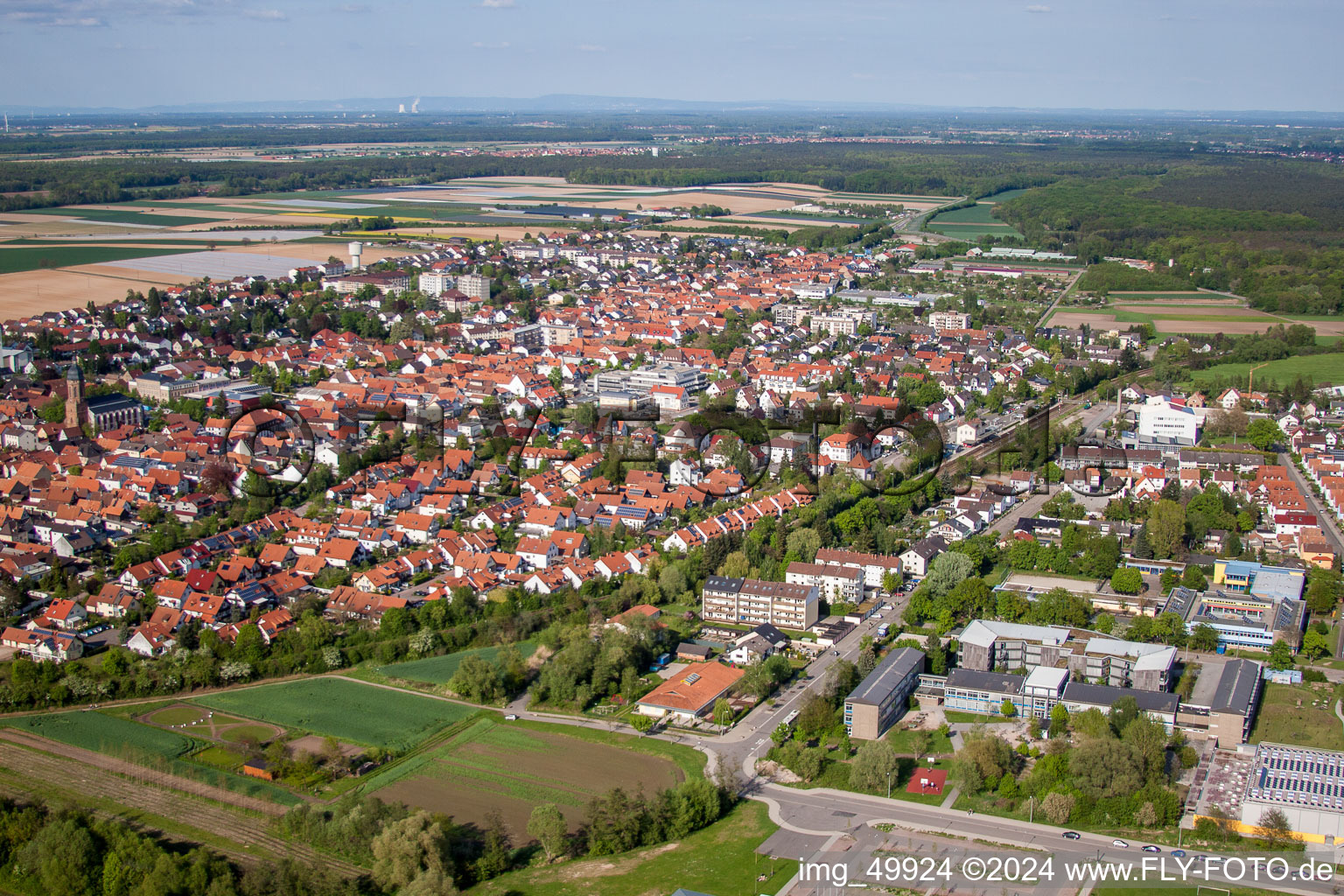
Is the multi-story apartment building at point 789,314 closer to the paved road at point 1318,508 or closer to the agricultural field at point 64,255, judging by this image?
the paved road at point 1318,508

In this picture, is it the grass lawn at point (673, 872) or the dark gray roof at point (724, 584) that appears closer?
the grass lawn at point (673, 872)

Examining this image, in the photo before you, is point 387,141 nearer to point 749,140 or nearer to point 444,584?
point 749,140

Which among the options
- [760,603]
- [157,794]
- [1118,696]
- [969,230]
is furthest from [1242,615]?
[969,230]

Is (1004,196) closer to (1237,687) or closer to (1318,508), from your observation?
(1318,508)

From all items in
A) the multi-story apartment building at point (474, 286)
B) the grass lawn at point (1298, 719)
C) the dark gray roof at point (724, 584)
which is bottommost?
the grass lawn at point (1298, 719)

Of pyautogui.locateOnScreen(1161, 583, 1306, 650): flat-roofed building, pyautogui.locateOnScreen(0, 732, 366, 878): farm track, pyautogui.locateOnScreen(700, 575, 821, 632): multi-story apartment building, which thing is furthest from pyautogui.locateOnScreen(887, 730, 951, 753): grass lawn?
pyautogui.locateOnScreen(0, 732, 366, 878): farm track

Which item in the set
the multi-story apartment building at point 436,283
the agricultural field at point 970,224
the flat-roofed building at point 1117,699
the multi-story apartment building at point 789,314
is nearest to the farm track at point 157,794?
the flat-roofed building at point 1117,699
